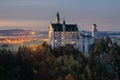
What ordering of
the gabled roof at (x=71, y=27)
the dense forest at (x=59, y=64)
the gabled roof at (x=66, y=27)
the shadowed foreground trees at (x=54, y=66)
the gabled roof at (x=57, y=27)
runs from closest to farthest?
the shadowed foreground trees at (x=54, y=66) < the dense forest at (x=59, y=64) < the gabled roof at (x=57, y=27) < the gabled roof at (x=66, y=27) < the gabled roof at (x=71, y=27)

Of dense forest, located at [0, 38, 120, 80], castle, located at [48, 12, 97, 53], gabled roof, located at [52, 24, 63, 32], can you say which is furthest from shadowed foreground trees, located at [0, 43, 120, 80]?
gabled roof, located at [52, 24, 63, 32]

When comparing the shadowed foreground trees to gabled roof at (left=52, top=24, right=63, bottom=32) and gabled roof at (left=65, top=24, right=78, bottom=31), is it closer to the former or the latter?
gabled roof at (left=65, top=24, right=78, bottom=31)

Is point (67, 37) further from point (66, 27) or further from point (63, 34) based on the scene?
point (66, 27)

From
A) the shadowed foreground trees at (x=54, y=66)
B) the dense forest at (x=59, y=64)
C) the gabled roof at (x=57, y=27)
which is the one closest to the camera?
the shadowed foreground trees at (x=54, y=66)

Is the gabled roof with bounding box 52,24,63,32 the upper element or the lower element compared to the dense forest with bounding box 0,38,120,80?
upper

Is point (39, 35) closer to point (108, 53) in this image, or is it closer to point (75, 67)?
point (108, 53)

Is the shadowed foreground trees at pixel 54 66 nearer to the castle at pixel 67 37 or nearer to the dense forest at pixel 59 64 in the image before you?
the dense forest at pixel 59 64

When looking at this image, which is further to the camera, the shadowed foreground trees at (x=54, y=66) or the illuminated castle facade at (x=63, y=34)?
the illuminated castle facade at (x=63, y=34)

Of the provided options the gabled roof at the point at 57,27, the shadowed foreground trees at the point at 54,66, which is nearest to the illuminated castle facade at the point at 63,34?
the gabled roof at the point at 57,27
